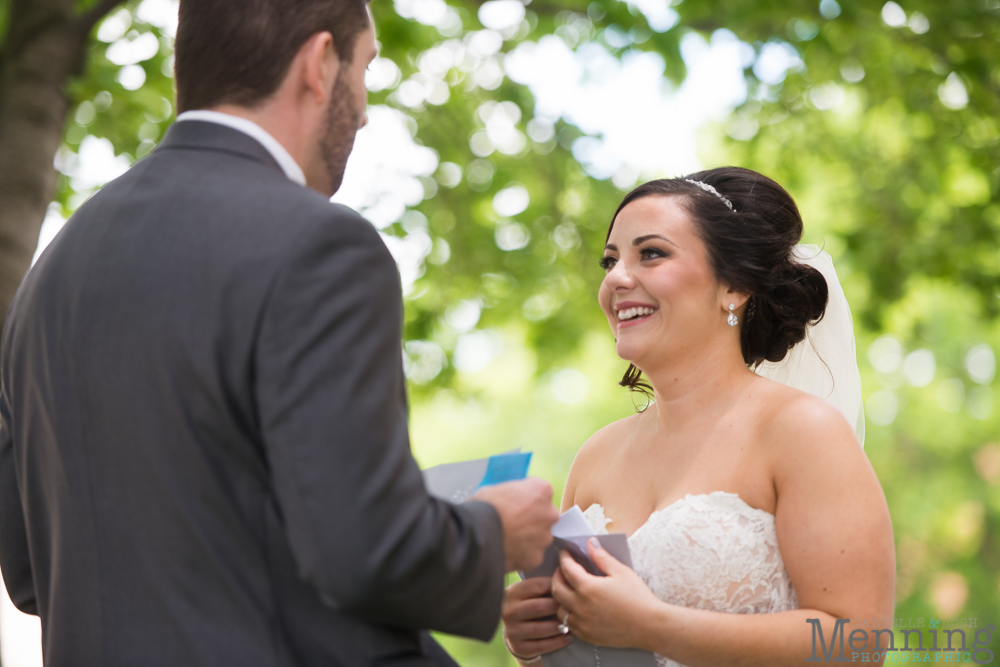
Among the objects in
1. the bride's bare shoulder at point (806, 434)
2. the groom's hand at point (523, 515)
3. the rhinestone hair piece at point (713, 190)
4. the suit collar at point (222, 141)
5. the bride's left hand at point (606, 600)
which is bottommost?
the bride's left hand at point (606, 600)

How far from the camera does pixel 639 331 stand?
3035 mm

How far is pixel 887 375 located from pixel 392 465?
→ 21.3 m

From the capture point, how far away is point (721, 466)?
9.02ft

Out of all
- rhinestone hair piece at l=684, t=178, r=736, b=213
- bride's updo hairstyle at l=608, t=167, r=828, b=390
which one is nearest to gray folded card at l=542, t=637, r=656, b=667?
bride's updo hairstyle at l=608, t=167, r=828, b=390

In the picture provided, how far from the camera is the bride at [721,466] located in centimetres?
237

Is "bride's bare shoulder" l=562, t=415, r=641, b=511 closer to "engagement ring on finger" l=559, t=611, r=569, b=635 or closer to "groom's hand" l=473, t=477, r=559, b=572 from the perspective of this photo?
"engagement ring on finger" l=559, t=611, r=569, b=635

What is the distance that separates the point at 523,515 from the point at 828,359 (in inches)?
83.2

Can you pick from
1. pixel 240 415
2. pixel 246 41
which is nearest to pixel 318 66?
pixel 246 41

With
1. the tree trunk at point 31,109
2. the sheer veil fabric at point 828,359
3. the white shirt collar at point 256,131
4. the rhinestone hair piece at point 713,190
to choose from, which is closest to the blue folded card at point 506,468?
the white shirt collar at point 256,131

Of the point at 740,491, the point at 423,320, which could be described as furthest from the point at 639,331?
the point at 423,320

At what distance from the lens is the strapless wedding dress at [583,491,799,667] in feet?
8.38

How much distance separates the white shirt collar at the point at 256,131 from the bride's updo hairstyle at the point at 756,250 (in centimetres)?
174

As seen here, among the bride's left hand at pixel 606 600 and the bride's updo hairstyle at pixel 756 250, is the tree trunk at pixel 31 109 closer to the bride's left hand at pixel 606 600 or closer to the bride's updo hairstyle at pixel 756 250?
the bride's updo hairstyle at pixel 756 250

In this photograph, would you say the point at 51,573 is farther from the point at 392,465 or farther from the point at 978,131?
the point at 978,131
